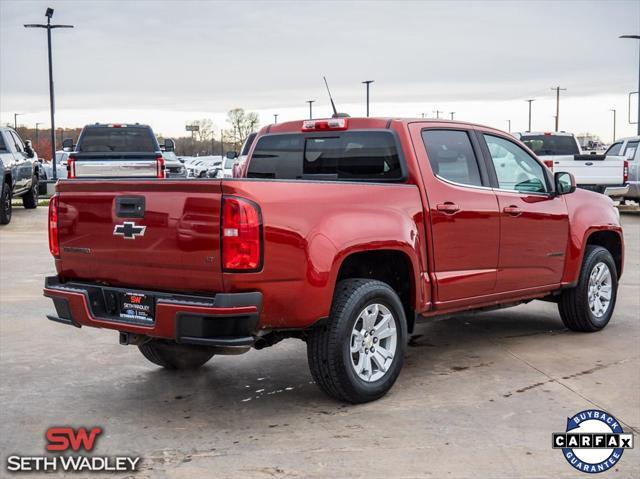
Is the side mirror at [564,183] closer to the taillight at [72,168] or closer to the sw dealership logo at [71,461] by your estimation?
the sw dealership logo at [71,461]

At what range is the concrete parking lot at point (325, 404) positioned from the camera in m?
4.71

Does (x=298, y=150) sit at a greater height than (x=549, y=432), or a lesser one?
greater

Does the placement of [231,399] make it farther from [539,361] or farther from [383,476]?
[539,361]

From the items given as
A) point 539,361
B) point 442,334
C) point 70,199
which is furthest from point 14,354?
point 539,361

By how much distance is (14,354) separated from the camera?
7.21 meters

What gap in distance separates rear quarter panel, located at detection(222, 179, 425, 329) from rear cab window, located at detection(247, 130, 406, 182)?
586mm

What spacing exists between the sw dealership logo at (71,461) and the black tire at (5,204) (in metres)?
14.3

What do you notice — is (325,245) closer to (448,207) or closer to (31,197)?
(448,207)

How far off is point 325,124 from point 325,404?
Answer: 213 cm

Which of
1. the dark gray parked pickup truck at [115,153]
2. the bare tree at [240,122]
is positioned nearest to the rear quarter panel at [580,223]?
the dark gray parked pickup truck at [115,153]

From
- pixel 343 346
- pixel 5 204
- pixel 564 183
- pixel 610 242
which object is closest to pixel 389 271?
pixel 343 346

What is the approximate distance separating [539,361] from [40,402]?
364cm

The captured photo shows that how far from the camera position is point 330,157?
6781 millimetres

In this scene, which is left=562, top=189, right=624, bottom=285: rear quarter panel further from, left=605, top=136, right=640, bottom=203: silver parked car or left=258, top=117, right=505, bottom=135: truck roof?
left=605, top=136, right=640, bottom=203: silver parked car
